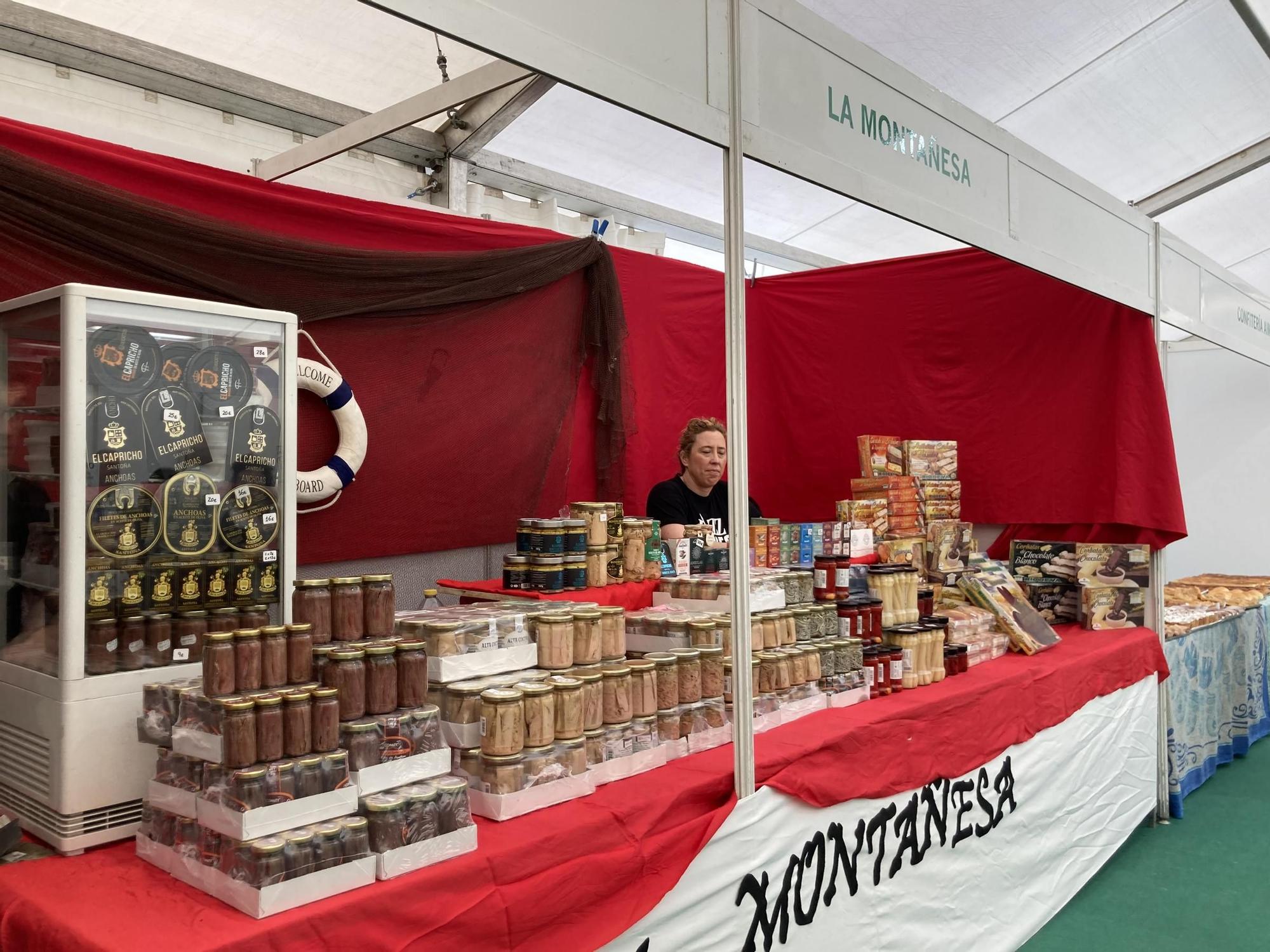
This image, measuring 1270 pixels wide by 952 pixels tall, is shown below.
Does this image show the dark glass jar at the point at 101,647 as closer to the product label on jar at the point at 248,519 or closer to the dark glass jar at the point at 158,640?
the dark glass jar at the point at 158,640

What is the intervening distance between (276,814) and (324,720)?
184 millimetres

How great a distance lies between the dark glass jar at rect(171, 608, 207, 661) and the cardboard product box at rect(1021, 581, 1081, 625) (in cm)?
388

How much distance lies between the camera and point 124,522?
6.69 feet

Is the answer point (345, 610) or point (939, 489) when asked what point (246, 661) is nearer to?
point (345, 610)

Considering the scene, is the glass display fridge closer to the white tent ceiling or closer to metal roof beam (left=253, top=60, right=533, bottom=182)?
metal roof beam (left=253, top=60, right=533, bottom=182)

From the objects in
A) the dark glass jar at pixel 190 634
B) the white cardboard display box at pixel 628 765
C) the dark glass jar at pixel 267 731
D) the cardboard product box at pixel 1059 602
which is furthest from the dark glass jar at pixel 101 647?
the cardboard product box at pixel 1059 602

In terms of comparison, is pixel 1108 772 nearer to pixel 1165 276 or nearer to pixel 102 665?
pixel 1165 276

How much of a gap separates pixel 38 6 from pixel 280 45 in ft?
2.48

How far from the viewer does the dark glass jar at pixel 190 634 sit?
2.10 m

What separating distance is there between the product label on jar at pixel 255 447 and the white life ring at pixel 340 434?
1117mm

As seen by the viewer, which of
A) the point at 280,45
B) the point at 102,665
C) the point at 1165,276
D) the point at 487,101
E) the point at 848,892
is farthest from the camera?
the point at 1165,276

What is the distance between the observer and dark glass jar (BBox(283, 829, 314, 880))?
1568mm

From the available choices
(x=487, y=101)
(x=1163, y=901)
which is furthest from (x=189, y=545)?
(x=1163, y=901)

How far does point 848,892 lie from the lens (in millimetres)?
2621
